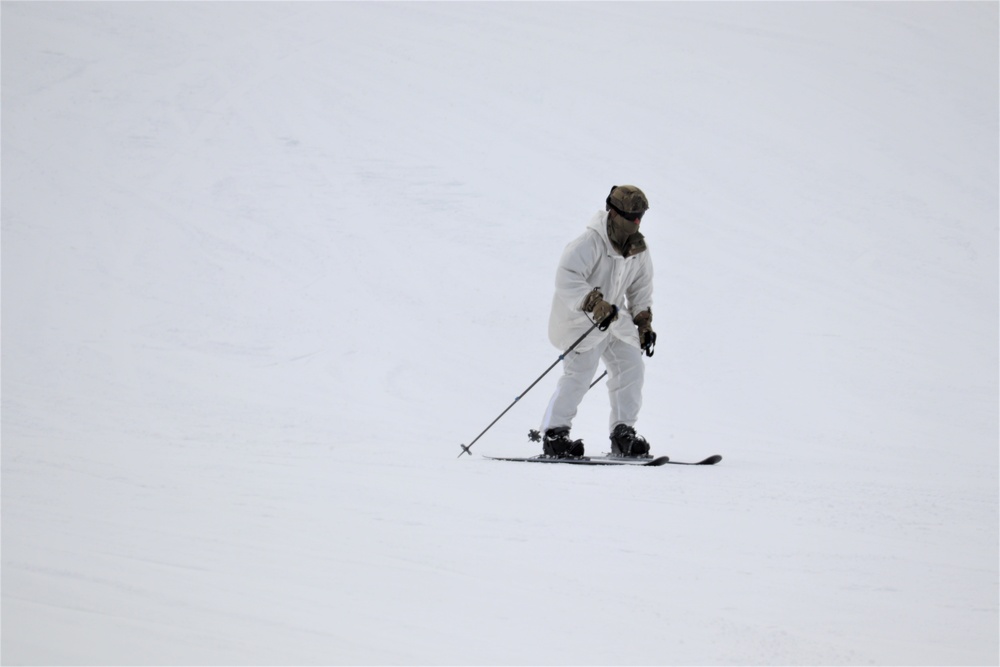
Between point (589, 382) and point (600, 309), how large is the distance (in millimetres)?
732

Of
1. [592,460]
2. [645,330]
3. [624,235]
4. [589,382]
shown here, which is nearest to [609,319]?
[645,330]

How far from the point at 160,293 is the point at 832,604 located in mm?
8685

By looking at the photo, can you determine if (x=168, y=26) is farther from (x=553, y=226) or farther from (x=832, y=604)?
(x=832, y=604)

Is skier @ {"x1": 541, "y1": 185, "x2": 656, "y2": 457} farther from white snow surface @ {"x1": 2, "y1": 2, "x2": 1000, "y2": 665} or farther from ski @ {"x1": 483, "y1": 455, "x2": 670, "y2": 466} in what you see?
white snow surface @ {"x1": 2, "y1": 2, "x2": 1000, "y2": 665}

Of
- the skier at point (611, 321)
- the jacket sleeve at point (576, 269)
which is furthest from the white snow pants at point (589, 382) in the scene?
the jacket sleeve at point (576, 269)

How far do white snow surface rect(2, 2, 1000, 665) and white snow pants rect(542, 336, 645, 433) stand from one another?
1.92ft

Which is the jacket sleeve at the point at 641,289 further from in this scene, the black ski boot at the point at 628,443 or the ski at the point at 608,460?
the ski at the point at 608,460

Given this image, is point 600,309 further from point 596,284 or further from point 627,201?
point 627,201

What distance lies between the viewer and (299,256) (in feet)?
40.4

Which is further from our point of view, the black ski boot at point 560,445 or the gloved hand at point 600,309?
the black ski boot at point 560,445

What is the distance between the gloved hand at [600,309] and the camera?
5883mm

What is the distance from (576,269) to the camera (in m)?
6.23

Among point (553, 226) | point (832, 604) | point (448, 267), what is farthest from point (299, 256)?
point (832, 604)

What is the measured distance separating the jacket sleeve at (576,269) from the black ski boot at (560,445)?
2.33 ft
